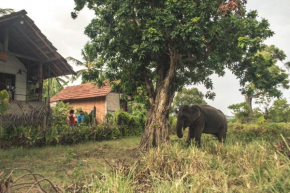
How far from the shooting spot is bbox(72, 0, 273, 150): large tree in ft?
25.9

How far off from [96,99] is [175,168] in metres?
19.7

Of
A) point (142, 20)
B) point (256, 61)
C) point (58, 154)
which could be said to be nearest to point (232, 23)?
point (256, 61)

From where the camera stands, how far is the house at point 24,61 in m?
11.2

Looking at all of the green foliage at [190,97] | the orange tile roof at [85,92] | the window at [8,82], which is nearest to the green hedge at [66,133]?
the window at [8,82]

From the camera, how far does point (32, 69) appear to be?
49.5 ft

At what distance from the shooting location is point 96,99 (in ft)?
77.0

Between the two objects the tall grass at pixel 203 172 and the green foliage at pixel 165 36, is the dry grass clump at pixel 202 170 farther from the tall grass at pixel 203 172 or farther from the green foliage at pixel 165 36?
the green foliage at pixel 165 36

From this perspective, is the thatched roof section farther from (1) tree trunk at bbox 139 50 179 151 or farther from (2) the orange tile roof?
(2) the orange tile roof

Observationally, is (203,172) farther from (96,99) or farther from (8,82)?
(96,99)

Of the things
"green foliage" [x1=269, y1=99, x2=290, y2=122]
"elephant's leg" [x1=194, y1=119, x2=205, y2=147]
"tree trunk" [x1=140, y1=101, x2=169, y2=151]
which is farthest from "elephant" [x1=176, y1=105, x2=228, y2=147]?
"green foliage" [x1=269, y1=99, x2=290, y2=122]

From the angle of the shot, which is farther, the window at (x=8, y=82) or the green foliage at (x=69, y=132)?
the window at (x=8, y=82)

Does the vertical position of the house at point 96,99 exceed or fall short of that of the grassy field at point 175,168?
it exceeds it

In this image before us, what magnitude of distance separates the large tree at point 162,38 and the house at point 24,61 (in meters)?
3.44

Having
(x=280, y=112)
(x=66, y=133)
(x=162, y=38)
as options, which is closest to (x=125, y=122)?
(x=66, y=133)
